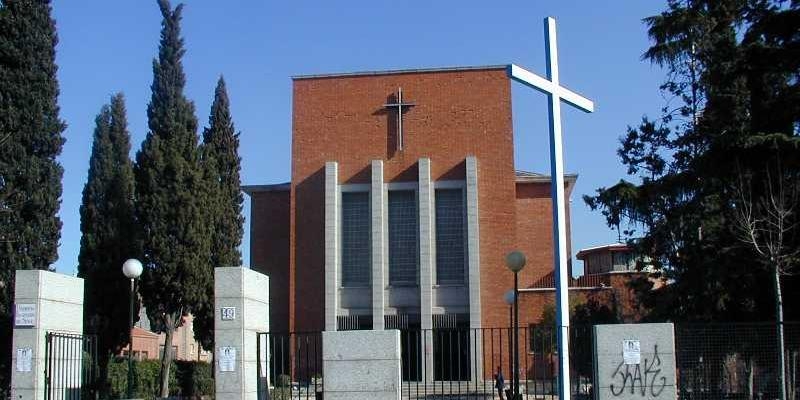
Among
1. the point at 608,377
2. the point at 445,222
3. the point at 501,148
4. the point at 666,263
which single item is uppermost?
the point at 501,148

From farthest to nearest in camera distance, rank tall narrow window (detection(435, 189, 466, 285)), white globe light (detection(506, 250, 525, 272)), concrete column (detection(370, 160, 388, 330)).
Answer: tall narrow window (detection(435, 189, 466, 285)) → concrete column (detection(370, 160, 388, 330)) → white globe light (detection(506, 250, 525, 272))

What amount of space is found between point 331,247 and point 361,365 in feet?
81.7

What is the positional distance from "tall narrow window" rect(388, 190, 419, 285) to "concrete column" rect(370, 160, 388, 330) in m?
0.66

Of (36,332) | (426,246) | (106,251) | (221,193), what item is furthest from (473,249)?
(36,332)

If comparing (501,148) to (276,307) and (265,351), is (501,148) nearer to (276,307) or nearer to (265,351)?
(276,307)

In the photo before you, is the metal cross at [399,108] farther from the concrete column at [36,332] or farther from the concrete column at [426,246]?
the concrete column at [36,332]

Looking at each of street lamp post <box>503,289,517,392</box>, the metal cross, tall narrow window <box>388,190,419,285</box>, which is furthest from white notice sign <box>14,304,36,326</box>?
the metal cross

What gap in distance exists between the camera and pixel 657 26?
25.8 meters

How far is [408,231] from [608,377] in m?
25.7

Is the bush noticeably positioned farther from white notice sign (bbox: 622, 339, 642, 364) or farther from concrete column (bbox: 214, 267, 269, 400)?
white notice sign (bbox: 622, 339, 642, 364)

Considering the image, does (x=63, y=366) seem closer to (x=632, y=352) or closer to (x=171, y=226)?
(x=632, y=352)

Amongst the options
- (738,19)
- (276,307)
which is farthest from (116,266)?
(738,19)

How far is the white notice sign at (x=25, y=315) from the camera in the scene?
54.0ft

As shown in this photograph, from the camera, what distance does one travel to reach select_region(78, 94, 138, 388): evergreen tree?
103 ft
